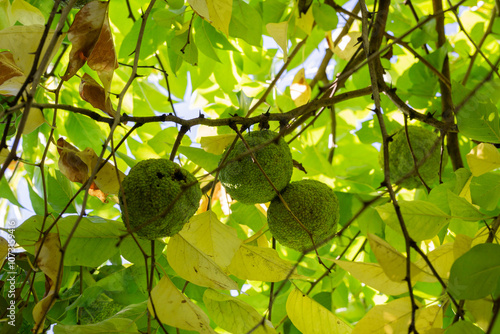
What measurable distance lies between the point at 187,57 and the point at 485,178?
858 mm

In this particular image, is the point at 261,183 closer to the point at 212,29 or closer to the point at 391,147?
the point at 391,147

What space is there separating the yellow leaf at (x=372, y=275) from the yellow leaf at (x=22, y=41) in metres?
0.73

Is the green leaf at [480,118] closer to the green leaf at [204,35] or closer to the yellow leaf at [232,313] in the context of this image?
the yellow leaf at [232,313]

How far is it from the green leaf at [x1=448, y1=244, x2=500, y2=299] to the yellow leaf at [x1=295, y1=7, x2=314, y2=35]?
94cm

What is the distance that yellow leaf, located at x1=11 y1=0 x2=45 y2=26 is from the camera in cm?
117

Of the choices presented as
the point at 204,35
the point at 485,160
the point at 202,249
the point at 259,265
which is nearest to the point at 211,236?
the point at 202,249

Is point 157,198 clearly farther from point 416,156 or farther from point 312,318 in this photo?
point 416,156

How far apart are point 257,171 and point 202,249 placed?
0.21 metres

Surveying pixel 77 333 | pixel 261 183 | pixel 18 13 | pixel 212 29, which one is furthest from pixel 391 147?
pixel 18 13

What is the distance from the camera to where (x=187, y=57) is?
1.36m

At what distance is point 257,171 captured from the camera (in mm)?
1035

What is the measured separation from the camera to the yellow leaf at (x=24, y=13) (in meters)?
1.17

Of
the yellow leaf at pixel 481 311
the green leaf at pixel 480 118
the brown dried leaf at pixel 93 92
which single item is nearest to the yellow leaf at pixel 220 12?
the brown dried leaf at pixel 93 92

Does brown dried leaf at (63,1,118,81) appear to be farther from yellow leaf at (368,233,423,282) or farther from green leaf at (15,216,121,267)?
yellow leaf at (368,233,423,282)
